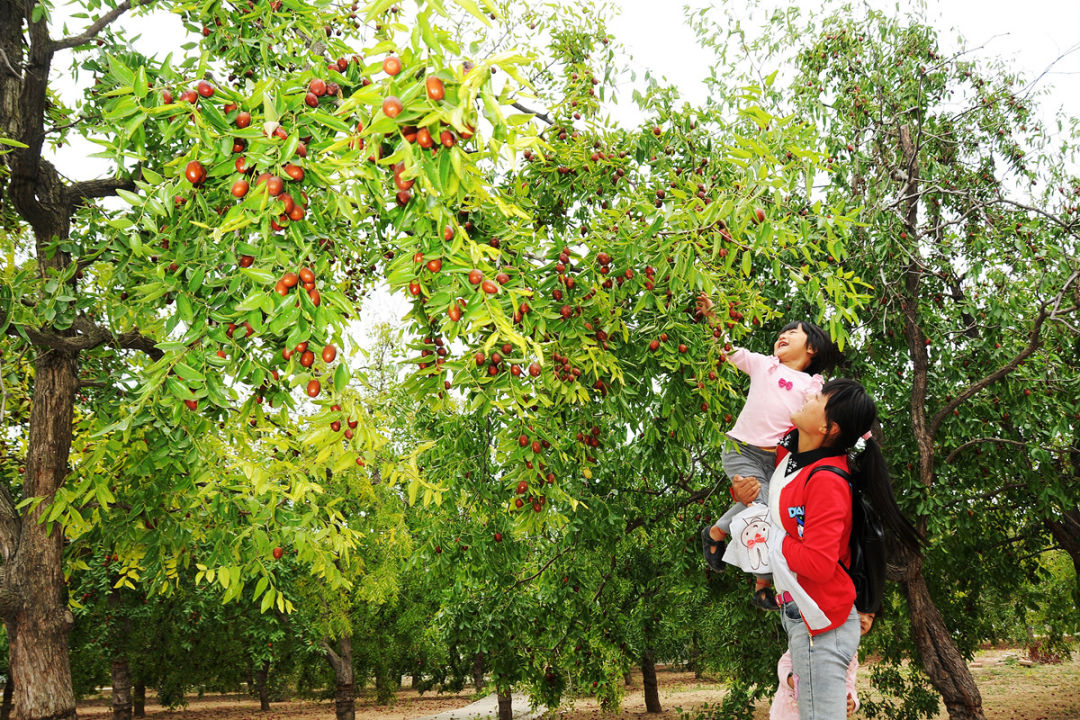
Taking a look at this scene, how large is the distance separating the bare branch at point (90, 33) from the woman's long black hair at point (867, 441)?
4.80 meters

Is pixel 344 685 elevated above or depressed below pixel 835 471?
below

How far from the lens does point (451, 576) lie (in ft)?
28.2

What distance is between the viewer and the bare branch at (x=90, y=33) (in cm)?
457

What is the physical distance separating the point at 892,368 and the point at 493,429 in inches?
170

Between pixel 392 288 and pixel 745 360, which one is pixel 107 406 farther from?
pixel 745 360

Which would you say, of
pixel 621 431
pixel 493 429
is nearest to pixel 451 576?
pixel 493 429

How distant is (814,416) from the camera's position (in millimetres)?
2633

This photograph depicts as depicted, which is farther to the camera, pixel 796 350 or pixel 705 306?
pixel 705 306

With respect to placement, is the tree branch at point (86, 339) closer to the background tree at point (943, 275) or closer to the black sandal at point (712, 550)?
the black sandal at point (712, 550)

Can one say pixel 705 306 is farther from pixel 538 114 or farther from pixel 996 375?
pixel 996 375

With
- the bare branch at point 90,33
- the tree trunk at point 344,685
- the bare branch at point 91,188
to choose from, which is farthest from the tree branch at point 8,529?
the tree trunk at point 344,685

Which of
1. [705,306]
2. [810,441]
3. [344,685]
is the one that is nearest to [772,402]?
[810,441]

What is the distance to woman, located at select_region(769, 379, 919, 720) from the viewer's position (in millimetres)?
2334

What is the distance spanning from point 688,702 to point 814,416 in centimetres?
2031
